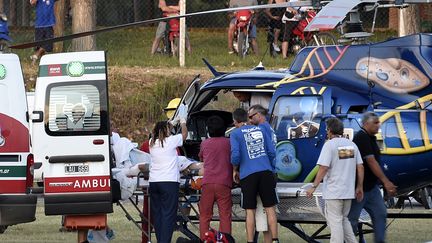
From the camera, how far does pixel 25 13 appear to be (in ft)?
113

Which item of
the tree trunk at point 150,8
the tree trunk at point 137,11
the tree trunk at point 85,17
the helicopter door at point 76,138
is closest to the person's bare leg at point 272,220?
the helicopter door at point 76,138

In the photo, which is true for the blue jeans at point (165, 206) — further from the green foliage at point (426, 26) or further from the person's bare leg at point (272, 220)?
the green foliage at point (426, 26)

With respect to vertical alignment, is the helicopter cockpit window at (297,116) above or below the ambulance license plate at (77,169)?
above

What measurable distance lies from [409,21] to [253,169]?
14970 millimetres

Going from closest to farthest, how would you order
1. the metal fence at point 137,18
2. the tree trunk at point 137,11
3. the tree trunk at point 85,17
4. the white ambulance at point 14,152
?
1. the white ambulance at point 14,152
2. the tree trunk at point 85,17
3. the metal fence at point 137,18
4. the tree trunk at point 137,11

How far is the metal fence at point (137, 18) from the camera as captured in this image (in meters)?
30.9

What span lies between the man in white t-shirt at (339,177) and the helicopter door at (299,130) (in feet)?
3.93

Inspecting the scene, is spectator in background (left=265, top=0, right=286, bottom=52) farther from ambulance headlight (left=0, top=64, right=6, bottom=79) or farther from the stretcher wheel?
ambulance headlight (left=0, top=64, right=6, bottom=79)

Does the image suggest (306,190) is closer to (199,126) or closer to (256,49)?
(199,126)

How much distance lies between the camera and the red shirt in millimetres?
15031

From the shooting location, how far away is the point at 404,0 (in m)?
15.1

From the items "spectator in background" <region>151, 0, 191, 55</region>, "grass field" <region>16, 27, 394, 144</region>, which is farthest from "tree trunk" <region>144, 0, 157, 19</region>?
"spectator in background" <region>151, 0, 191, 55</region>

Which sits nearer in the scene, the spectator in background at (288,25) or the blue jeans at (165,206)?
the blue jeans at (165,206)

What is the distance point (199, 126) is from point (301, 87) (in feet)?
7.84
